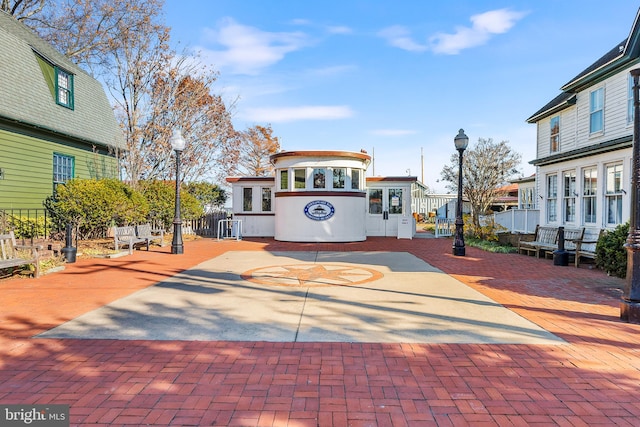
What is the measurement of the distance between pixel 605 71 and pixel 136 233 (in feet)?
52.4

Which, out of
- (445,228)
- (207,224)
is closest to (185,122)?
(207,224)

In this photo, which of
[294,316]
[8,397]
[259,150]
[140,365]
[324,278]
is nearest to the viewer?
[8,397]

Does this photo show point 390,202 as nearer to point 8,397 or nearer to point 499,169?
point 499,169

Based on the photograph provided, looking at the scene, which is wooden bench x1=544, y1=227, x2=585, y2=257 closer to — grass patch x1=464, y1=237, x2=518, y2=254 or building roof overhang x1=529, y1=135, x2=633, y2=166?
grass patch x1=464, y1=237, x2=518, y2=254

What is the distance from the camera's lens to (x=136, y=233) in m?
14.2

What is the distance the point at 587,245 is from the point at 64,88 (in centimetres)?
1946

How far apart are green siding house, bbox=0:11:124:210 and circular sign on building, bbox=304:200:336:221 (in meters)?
9.36

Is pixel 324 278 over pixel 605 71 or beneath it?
beneath

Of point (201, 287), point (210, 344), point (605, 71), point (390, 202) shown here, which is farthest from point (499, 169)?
point (210, 344)

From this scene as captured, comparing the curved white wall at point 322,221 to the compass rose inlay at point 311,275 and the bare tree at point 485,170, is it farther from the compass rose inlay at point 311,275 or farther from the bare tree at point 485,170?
the bare tree at point 485,170

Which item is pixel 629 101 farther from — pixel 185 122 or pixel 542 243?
pixel 185 122

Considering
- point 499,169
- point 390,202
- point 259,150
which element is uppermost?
point 259,150

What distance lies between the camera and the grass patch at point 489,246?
14188 millimetres

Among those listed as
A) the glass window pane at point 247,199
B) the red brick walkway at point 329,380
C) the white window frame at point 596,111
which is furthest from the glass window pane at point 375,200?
the red brick walkway at point 329,380
